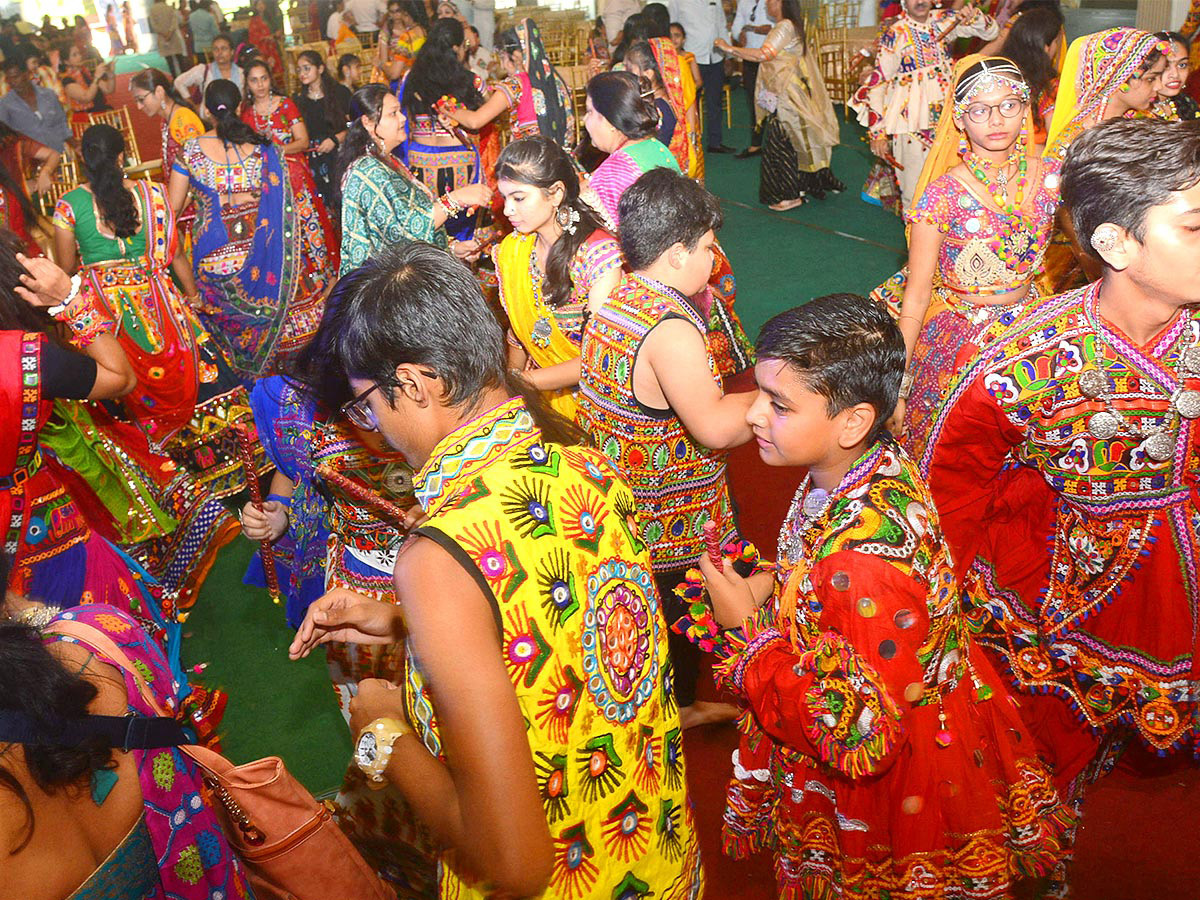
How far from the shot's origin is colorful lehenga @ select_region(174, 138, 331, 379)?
4758 millimetres

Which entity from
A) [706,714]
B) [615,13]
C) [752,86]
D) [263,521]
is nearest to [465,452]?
[263,521]

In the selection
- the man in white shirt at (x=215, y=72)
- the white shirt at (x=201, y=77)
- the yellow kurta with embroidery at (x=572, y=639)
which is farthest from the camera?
the white shirt at (x=201, y=77)

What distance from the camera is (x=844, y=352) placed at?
1.61 metres

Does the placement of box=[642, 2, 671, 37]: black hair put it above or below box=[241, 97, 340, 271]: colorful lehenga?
above

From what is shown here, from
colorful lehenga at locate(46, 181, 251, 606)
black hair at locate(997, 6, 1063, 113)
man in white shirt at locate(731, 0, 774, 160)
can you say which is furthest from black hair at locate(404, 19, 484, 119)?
man in white shirt at locate(731, 0, 774, 160)

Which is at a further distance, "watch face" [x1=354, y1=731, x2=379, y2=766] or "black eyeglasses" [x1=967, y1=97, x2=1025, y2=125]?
"black eyeglasses" [x1=967, y1=97, x2=1025, y2=125]

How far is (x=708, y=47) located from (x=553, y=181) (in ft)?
23.6

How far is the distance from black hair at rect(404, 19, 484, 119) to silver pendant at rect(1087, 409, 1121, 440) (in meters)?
4.16

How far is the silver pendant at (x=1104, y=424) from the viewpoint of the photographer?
5.85 feet

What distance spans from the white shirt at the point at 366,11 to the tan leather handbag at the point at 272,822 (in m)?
11.4

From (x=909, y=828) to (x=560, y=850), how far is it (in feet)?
2.26

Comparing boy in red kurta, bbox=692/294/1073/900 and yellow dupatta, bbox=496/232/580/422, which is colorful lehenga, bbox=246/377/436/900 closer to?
boy in red kurta, bbox=692/294/1073/900

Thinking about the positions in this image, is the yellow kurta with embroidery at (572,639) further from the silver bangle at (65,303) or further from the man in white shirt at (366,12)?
the man in white shirt at (366,12)

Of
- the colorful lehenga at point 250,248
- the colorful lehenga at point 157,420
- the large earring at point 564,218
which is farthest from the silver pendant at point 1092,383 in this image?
the colorful lehenga at point 250,248
